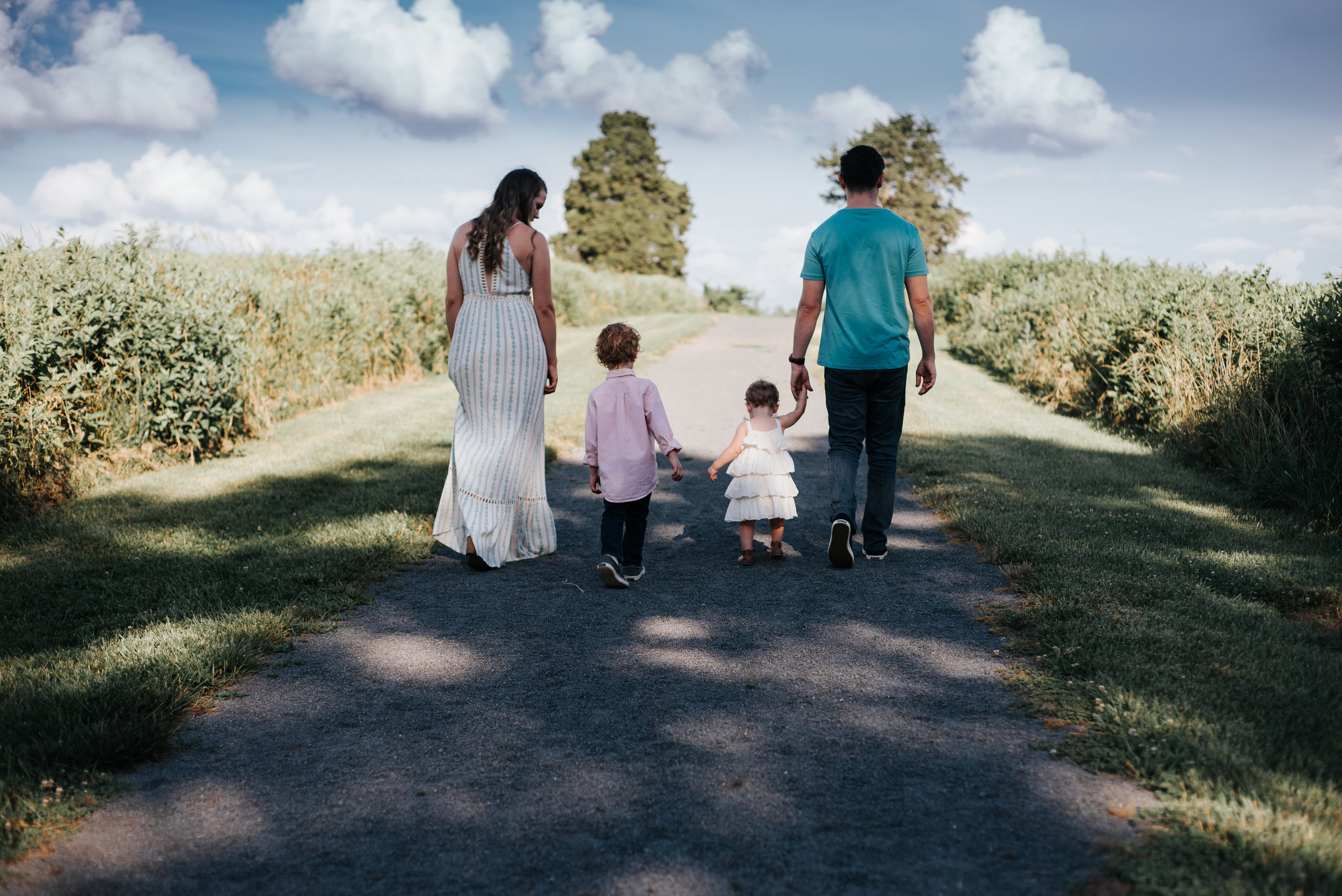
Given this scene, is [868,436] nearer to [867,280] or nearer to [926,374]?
[926,374]

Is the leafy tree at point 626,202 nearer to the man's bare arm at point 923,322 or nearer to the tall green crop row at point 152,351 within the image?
the tall green crop row at point 152,351

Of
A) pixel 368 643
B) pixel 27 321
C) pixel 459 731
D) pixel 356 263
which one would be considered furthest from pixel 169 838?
pixel 356 263

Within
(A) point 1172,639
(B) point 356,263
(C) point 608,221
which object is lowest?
(A) point 1172,639

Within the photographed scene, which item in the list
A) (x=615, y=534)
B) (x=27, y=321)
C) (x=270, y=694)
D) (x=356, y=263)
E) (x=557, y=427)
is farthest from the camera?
(x=356, y=263)

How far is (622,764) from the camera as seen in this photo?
3127 mm

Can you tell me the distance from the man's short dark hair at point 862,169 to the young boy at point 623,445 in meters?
1.59

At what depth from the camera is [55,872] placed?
2535 millimetres

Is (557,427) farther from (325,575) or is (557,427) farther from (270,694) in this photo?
(270,694)

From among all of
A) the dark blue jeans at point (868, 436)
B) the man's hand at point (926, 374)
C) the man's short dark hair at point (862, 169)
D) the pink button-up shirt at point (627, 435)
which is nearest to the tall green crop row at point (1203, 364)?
the man's hand at point (926, 374)

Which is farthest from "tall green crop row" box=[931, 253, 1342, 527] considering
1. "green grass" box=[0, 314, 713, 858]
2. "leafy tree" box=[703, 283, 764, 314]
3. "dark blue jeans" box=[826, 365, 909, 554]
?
"leafy tree" box=[703, 283, 764, 314]

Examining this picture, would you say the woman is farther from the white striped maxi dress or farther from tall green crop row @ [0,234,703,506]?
tall green crop row @ [0,234,703,506]

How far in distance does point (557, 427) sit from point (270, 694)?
6617 mm

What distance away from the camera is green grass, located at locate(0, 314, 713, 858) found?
3.18 meters

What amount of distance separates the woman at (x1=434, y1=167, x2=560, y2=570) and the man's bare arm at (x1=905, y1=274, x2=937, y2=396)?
2.19 m
